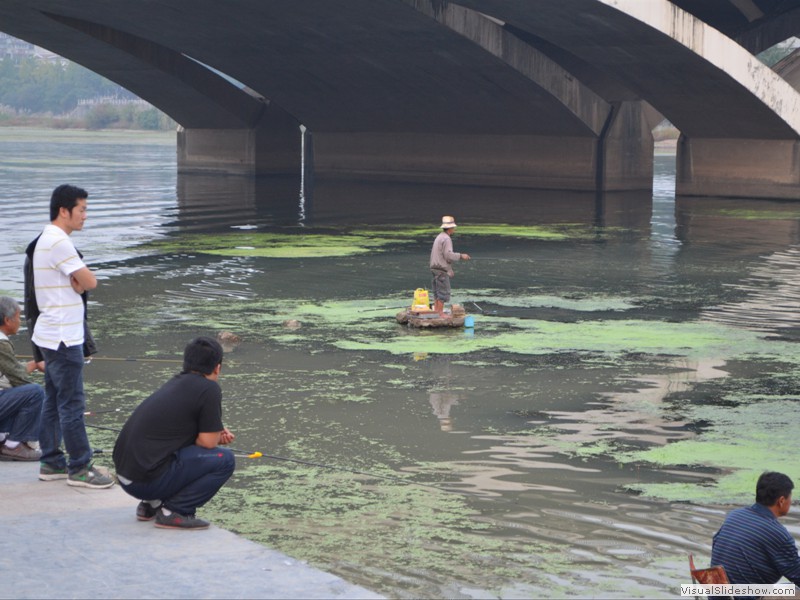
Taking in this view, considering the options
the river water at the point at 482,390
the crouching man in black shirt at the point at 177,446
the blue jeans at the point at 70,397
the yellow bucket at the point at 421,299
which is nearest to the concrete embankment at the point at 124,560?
the crouching man in black shirt at the point at 177,446

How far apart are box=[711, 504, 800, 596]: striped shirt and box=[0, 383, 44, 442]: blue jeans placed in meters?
4.59

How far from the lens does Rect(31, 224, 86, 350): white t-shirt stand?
26.1 ft

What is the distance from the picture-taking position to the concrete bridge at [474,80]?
3719cm

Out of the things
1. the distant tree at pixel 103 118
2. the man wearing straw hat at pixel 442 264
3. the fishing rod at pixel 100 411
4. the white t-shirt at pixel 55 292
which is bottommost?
the fishing rod at pixel 100 411

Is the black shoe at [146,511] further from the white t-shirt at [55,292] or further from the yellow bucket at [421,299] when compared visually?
the yellow bucket at [421,299]

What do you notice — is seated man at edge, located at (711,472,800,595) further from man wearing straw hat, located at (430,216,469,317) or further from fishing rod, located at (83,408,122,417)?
man wearing straw hat, located at (430,216,469,317)

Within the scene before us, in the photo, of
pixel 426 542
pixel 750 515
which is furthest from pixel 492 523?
pixel 750 515

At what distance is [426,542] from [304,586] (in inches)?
63.1

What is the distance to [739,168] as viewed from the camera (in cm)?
4219

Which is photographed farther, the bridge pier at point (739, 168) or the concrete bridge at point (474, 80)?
the bridge pier at point (739, 168)

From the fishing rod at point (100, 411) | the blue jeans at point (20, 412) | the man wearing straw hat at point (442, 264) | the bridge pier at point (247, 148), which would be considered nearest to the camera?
the blue jeans at point (20, 412)

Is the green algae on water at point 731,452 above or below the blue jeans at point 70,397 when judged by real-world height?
below

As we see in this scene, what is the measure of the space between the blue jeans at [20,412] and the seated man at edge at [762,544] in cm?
458

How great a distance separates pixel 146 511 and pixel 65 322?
1.42m
